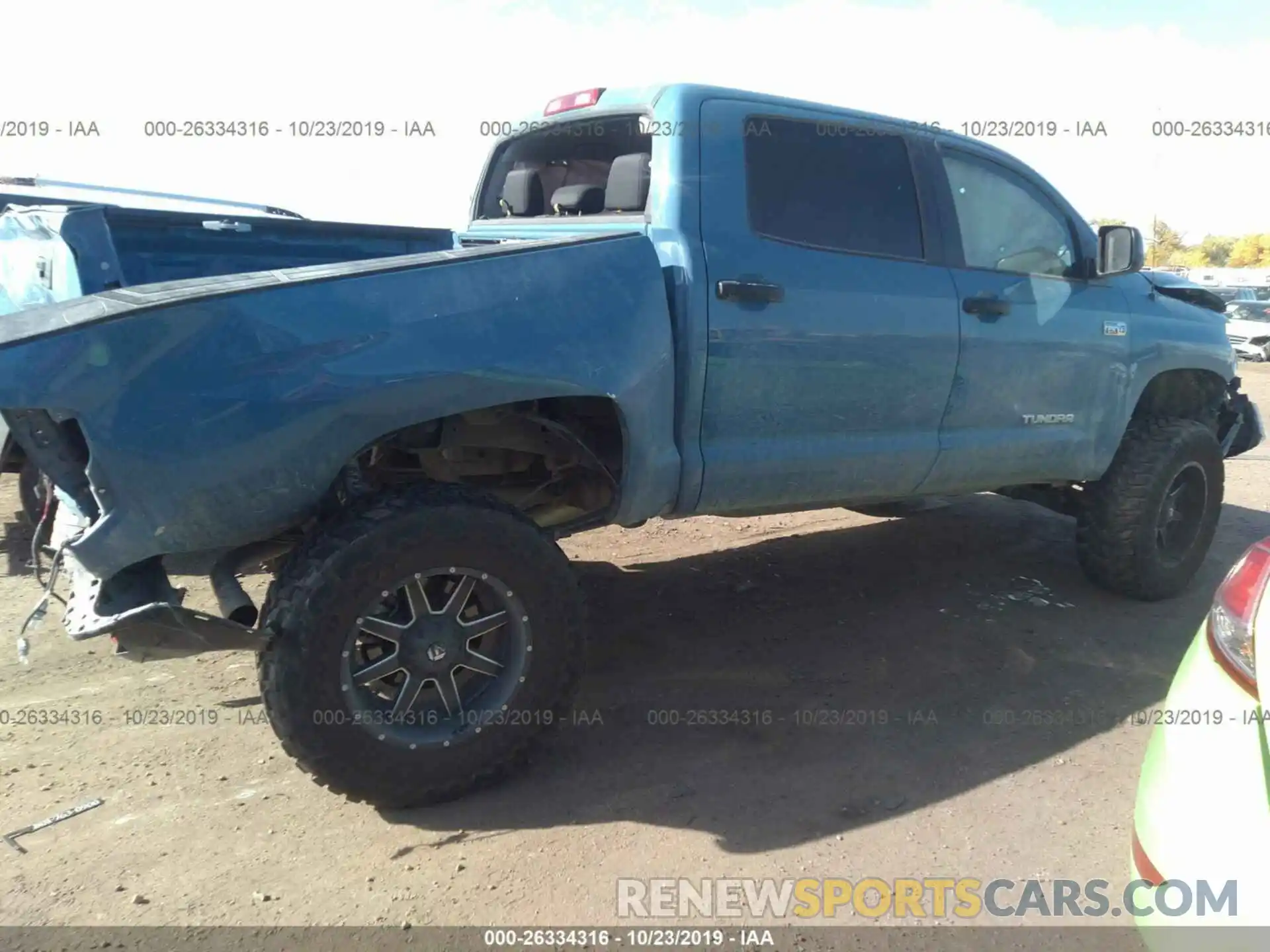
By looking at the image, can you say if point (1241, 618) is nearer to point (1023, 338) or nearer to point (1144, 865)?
point (1144, 865)

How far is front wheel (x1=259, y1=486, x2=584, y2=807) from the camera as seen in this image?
2.66 meters

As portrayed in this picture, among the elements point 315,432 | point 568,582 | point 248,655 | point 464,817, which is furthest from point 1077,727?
point 248,655

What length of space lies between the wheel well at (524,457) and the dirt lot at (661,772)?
2.60 ft

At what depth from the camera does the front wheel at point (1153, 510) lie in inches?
182

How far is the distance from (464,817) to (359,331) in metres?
1.45

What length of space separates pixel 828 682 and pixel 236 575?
Result: 223 centimetres

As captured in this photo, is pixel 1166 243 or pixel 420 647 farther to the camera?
pixel 1166 243

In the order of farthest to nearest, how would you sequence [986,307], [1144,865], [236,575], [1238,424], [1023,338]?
[1238,424] < [1023,338] < [986,307] < [236,575] < [1144,865]

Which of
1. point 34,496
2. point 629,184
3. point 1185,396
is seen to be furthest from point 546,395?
point 1185,396

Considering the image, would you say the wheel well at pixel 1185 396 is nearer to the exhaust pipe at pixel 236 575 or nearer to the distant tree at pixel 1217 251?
the exhaust pipe at pixel 236 575

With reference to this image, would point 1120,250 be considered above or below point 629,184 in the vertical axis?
below

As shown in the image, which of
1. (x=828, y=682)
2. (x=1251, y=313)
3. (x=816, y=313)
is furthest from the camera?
(x=1251, y=313)

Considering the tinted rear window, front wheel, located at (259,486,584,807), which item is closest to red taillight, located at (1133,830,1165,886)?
front wheel, located at (259,486,584,807)

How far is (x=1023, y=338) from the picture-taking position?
4.09 metres
